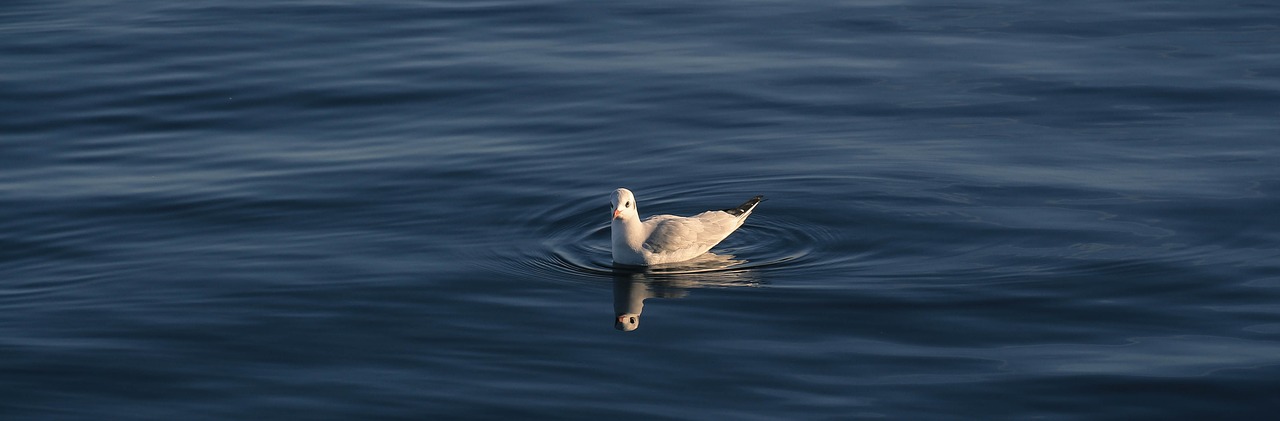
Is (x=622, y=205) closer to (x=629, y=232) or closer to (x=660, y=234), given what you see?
(x=629, y=232)

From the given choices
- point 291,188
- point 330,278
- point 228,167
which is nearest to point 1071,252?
point 330,278

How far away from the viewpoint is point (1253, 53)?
23.0m

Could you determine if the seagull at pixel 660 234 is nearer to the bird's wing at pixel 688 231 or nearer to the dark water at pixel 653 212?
the bird's wing at pixel 688 231

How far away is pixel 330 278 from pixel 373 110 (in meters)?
7.14

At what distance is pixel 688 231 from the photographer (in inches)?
603

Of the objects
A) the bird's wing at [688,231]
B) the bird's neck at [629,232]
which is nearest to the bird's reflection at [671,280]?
the bird's wing at [688,231]

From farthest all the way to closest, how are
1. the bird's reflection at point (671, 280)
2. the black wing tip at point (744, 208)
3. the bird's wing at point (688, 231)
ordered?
the black wing tip at point (744, 208) → the bird's wing at point (688, 231) → the bird's reflection at point (671, 280)

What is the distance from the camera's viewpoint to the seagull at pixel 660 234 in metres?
15.0

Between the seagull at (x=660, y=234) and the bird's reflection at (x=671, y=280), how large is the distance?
0.35 ft

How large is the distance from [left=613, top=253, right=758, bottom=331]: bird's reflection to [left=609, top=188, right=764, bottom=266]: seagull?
105 millimetres

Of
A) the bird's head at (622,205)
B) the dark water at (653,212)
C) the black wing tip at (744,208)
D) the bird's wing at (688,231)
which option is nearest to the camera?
the dark water at (653,212)

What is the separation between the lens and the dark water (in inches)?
492

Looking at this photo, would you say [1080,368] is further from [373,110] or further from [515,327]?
[373,110]

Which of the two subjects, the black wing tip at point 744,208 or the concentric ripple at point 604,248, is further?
the black wing tip at point 744,208
